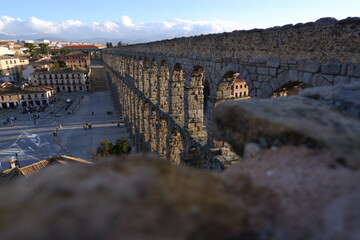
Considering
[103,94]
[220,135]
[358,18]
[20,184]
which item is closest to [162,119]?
[358,18]

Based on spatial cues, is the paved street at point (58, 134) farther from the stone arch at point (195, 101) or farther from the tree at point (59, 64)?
the tree at point (59, 64)

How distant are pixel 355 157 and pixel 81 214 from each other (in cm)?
186

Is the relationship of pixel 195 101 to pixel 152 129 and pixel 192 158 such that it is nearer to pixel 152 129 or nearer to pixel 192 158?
pixel 192 158

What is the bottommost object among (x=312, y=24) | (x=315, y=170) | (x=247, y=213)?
(x=247, y=213)

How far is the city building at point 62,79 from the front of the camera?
207 feet

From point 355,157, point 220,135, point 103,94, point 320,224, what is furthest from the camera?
point 103,94

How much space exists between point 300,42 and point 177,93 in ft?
31.4

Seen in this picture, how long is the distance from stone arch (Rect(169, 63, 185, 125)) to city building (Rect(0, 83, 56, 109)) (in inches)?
1794

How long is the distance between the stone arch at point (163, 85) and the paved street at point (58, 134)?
12288 mm

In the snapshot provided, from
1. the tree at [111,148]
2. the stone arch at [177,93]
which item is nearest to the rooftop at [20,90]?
the tree at [111,148]

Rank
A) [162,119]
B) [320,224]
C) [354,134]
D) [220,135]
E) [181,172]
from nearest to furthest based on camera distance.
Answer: [320,224] → [181,172] → [354,134] → [220,135] → [162,119]

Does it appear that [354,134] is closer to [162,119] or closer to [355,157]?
[355,157]

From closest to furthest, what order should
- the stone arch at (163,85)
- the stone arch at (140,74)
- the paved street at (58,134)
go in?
the stone arch at (163,85)
the stone arch at (140,74)
the paved street at (58,134)

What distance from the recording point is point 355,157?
1836 millimetres
